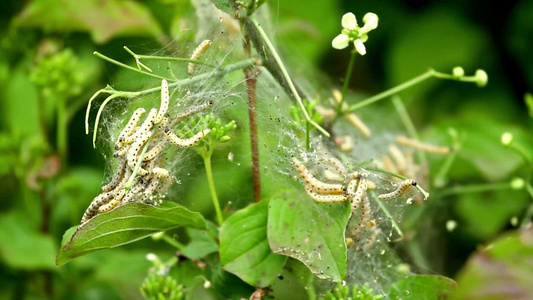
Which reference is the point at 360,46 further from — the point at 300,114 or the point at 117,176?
the point at 117,176

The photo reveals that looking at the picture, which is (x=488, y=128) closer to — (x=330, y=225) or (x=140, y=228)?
(x=330, y=225)

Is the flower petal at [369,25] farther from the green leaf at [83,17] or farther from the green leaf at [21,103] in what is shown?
the green leaf at [21,103]

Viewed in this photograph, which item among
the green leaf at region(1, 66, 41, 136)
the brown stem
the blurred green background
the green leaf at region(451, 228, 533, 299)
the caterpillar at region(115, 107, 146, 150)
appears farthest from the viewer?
the green leaf at region(1, 66, 41, 136)

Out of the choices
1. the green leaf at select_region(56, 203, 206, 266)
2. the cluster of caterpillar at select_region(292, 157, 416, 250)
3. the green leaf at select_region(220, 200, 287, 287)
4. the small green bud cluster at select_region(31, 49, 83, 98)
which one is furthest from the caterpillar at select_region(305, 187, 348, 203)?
the small green bud cluster at select_region(31, 49, 83, 98)

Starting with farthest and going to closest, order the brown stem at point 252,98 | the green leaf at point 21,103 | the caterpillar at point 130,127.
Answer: the green leaf at point 21,103, the brown stem at point 252,98, the caterpillar at point 130,127

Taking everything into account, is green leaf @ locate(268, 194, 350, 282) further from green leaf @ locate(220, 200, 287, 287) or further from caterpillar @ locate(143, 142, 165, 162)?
caterpillar @ locate(143, 142, 165, 162)

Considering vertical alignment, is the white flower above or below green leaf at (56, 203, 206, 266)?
above

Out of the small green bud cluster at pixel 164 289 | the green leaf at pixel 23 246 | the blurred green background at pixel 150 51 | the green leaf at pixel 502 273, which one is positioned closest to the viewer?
the green leaf at pixel 502 273

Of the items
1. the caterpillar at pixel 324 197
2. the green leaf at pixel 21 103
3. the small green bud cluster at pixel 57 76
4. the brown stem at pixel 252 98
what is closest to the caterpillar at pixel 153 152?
the brown stem at pixel 252 98
